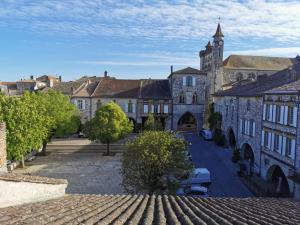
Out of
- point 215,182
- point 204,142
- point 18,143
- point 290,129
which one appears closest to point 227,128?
point 204,142

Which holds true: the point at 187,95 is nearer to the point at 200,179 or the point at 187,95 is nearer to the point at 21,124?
the point at 200,179

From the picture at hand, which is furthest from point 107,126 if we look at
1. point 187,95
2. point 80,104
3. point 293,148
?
point 293,148

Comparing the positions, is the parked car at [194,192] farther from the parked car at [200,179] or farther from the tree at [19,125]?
the tree at [19,125]

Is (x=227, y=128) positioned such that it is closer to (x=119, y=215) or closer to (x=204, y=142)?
(x=204, y=142)

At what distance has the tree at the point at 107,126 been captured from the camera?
35344 mm

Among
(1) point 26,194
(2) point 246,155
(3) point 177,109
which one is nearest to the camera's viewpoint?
(1) point 26,194

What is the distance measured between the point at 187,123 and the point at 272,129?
29.9 metres

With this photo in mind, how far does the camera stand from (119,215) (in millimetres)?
7188

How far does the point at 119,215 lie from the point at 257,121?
24041 mm

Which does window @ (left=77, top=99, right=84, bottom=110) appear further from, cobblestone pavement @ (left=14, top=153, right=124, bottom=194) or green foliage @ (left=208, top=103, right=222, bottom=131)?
green foliage @ (left=208, top=103, right=222, bottom=131)

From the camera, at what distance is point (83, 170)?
29.4m

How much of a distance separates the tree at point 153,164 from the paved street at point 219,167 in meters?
4.98

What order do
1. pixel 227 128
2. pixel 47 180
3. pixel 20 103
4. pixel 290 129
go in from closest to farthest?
pixel 47 180
pixel 290 129
pixel 20 103
pixel 227 128

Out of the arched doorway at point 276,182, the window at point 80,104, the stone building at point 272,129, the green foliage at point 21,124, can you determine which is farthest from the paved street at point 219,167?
the window at point 80,104
